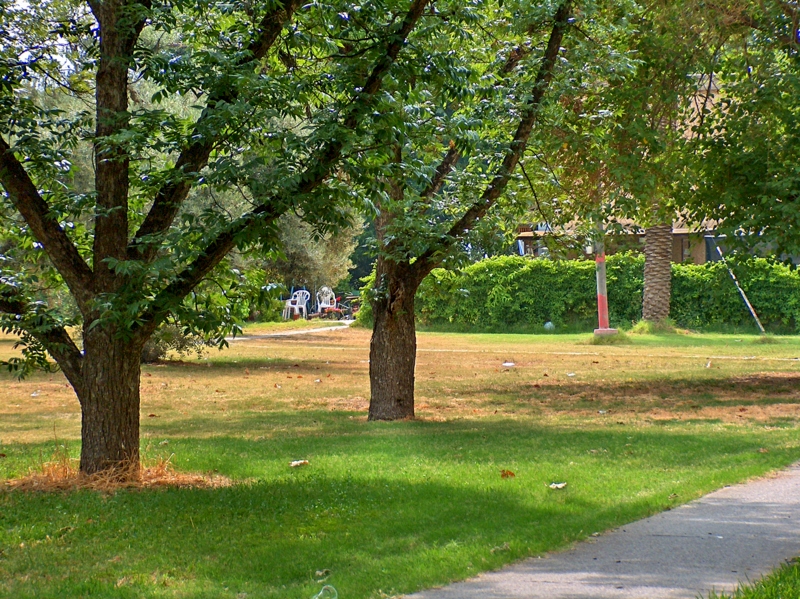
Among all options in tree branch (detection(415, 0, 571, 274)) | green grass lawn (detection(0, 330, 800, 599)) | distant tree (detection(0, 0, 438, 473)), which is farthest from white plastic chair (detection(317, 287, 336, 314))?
distant tree (detection(0, 0, 438, 473))

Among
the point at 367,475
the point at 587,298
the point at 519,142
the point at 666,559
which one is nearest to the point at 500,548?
the point at 666,559

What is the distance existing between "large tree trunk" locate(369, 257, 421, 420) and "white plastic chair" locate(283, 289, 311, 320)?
3658cm

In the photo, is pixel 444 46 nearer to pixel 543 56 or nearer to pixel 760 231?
pixel 543 56

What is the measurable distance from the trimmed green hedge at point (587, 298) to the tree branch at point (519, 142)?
18.1 metres

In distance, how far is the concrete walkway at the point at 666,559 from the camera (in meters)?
4.89

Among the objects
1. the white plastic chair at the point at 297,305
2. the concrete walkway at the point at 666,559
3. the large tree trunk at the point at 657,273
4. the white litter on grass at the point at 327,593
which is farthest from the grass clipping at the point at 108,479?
the white plastic chair at the point at 297,305

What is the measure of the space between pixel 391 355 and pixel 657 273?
62.6 feet

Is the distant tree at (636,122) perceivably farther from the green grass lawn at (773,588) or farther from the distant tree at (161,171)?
the green grass lawn at (773,588)

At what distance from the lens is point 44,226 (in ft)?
26.5

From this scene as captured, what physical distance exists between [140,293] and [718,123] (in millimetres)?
11900

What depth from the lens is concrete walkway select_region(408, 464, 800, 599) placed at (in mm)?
4887

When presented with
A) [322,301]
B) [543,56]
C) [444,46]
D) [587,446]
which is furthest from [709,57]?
[322,301]

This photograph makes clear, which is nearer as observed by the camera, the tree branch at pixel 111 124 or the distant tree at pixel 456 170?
the tree branch at pixel 111 124

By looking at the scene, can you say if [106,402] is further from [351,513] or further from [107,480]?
[351,513]
